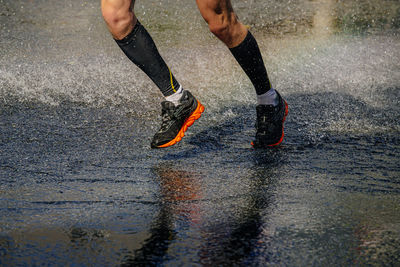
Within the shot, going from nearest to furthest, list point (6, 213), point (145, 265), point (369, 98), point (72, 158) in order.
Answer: point (145, 265) < point (6, 213) < point (72, 158) < point (369, 98)

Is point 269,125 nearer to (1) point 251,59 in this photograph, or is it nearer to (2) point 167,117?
(1) point 251,59

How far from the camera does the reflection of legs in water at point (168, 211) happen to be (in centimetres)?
192

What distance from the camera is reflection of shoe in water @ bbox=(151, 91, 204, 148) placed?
9.61 feet

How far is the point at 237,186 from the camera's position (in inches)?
101

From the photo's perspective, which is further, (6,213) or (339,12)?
(339,12)

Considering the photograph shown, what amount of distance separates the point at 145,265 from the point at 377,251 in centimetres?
72

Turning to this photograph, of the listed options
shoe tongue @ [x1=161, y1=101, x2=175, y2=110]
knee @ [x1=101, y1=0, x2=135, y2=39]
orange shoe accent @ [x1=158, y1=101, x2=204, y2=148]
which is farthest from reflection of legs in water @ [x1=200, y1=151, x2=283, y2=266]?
knee @ [x1=101, y1=0, x2=135, y2=39]

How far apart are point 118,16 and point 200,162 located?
2.57ft

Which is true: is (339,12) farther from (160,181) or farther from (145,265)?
(145,265)

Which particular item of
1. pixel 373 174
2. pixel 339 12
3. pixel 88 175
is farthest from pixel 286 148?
pixel 339 12

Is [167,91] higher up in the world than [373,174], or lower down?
higher up

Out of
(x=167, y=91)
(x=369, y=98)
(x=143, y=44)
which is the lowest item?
(x=369, y=98)

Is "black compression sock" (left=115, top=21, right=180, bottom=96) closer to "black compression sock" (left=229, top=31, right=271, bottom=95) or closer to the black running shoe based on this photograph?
"black compression sock" (left=229, top=31, right=271, bottom=95)

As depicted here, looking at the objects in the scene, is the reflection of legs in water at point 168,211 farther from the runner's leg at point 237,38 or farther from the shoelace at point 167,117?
the runner's leg at point 237,38
